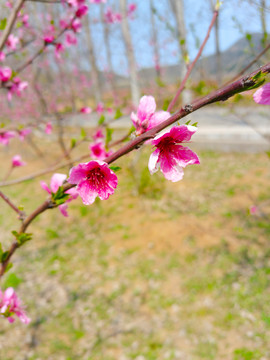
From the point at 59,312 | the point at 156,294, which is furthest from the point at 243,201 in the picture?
the point at 59,312

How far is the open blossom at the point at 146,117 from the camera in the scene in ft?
2.48

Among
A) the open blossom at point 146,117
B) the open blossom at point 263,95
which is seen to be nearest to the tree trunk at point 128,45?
the open blossom at point 146,117

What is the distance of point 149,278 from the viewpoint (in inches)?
156

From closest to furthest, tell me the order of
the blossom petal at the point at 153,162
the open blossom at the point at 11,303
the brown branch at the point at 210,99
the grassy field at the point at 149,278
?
the brown branch at the point at 210,99 → the blossom petal at the point at 153,162 → the open blossom at the point at 11,303 → the grassy field at the point at 149,278

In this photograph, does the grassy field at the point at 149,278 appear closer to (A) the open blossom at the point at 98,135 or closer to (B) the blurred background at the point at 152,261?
(B) the blurred background at the point at 152,261

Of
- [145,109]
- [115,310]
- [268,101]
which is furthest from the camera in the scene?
[115,310]

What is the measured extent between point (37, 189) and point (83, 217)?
9.81ft

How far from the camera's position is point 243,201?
5.45m

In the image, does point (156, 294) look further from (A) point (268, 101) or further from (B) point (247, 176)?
(B) point (247, 176)

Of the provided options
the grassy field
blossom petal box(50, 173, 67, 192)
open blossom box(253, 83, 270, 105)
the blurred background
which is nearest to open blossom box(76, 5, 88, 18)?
the blurred background

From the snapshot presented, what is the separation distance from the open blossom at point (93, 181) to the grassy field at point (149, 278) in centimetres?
238

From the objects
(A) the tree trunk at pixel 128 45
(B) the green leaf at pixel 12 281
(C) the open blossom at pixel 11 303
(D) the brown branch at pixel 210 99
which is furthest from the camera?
(A) the tree trunk at pixel 128 45

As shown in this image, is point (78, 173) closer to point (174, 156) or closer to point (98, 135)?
point (174, 156)

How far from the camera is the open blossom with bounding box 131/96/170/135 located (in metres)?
0.76
